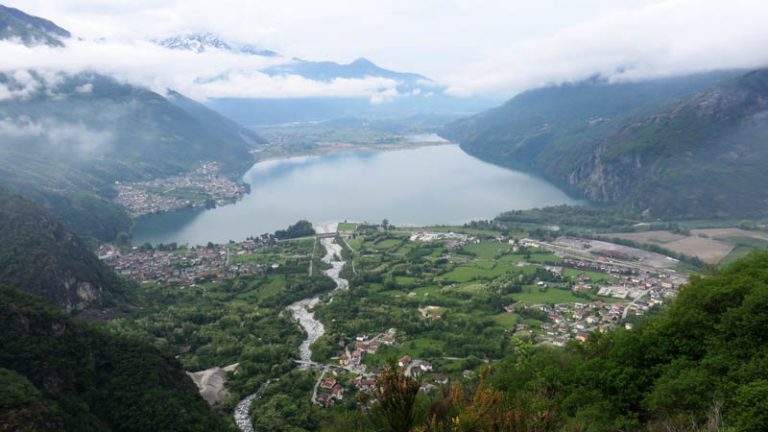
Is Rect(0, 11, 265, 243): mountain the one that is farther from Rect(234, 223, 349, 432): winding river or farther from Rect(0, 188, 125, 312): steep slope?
Rect(234, 223, 349, 432): winding river

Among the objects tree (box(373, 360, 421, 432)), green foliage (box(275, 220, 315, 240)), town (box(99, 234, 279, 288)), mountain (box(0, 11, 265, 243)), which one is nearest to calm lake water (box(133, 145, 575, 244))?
green foliage (box(275, 220, 315, 240))

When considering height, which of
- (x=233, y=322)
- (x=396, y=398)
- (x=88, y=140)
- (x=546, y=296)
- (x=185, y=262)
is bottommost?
(x=185, y=262)

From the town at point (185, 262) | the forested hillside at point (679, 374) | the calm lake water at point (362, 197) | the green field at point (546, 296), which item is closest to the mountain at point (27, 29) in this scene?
the calm lake water at point (362, 197)

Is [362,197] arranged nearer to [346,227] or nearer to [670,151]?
[346,227]

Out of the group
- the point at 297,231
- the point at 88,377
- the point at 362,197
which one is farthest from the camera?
the point at 362,197

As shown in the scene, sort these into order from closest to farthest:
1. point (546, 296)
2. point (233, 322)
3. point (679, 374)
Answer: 1. point (679, 374)
2. point (233, 322)
3. point (546, 296)

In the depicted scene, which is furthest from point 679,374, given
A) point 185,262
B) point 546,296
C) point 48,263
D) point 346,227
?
point 346,227

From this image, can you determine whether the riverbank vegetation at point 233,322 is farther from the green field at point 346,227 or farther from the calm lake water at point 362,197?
the calm lake water at point 362,197
